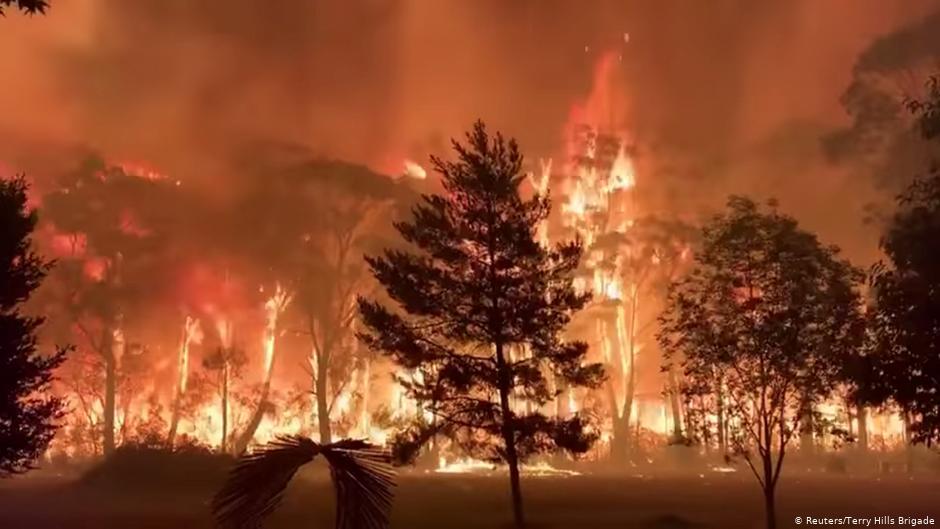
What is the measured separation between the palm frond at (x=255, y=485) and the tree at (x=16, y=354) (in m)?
20.6

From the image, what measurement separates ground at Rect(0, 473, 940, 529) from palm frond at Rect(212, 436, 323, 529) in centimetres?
2165

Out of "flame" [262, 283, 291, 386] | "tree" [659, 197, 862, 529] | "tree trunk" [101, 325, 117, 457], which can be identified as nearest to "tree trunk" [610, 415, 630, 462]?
"flame" [262, 283, 291, 386]

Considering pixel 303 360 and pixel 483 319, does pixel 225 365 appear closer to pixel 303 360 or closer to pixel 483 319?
pixel 303 360

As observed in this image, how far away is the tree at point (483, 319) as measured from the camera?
2479 cm

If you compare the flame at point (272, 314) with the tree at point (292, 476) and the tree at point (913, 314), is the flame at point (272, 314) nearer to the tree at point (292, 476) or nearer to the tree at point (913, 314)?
the tree at point (913, 314)

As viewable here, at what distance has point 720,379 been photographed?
66.5 feet

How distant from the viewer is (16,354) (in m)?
21.5

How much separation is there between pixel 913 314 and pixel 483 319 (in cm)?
1331

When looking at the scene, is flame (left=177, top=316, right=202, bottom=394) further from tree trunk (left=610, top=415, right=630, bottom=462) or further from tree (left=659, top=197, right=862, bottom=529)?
tree (left=659, top=197, right=862, bottom=529)

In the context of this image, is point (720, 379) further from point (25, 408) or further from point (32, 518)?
point (32, 518)

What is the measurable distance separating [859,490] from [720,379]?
681 inches

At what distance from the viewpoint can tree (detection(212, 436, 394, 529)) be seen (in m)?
3.19

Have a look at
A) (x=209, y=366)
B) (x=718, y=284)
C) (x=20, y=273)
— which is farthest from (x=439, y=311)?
(x=209, y=366)

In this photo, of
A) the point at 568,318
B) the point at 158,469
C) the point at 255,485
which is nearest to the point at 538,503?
the point at 568,318
